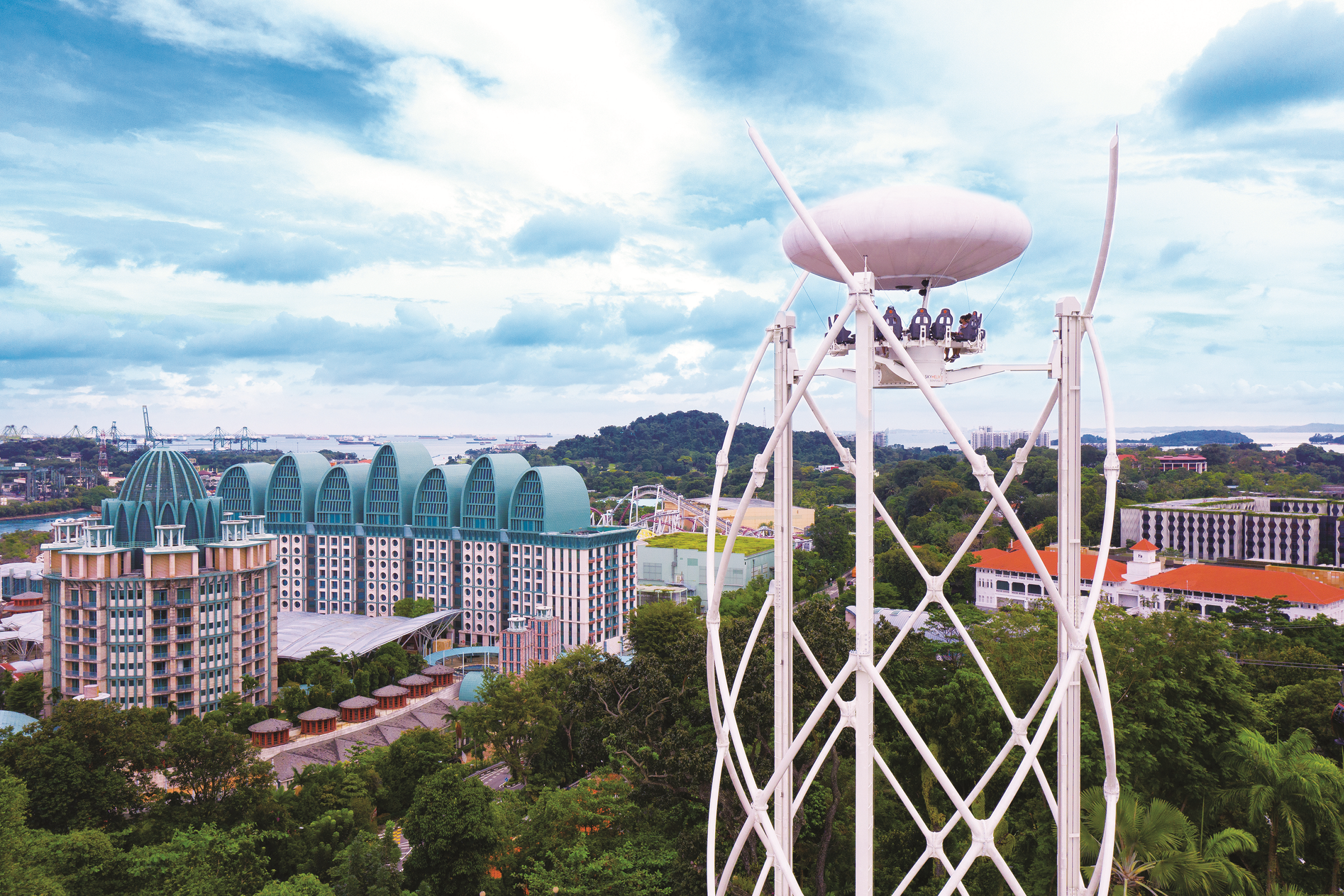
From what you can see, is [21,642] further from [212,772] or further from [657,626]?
[657,626]

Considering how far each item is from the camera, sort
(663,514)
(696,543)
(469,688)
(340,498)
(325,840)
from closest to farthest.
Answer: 1. (325,840)
2. (469,688)
3. (340,498)
4. (696,543)
5. (663,514)

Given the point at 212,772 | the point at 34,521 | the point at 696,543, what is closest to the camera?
the point at 212,772

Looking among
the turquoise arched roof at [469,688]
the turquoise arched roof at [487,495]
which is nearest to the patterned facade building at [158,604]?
the turquoise arched roof at [469,688]

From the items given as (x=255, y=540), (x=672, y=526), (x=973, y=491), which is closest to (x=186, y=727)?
(x=255, y=540)

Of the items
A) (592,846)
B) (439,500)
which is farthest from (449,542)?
(592,846)

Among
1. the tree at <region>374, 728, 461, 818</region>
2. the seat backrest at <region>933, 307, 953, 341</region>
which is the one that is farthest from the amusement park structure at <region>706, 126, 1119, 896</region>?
the tree at <region>374, 728, 461, 818</region>

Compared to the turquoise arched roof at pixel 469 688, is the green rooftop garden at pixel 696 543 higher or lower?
higher

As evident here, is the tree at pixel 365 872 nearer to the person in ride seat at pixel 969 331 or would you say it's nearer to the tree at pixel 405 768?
the tree at pixel 405 768
